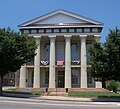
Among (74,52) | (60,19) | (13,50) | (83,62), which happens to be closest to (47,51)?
(74,52)

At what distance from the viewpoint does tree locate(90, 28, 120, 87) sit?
3070cm

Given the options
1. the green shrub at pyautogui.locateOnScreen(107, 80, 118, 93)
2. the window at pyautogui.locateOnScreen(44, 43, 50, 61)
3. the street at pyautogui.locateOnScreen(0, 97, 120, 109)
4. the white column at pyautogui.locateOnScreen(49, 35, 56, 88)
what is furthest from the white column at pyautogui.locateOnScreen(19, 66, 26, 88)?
the street at pyautogui.locateOnScreen(0, 97, 120, 109)

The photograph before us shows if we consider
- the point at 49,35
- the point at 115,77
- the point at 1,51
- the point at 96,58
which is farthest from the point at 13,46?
the point at 49,35

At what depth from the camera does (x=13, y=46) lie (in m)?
33.4

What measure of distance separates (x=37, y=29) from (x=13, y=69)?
74.8ft

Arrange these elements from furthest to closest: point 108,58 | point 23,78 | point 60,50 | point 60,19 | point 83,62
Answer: point 60,50 < point 60,19 < point 23,78 < point 83,62 < point 108,58

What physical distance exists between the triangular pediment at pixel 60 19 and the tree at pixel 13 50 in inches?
855

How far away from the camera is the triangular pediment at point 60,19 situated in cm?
5569

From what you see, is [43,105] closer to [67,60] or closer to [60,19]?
[67,60]

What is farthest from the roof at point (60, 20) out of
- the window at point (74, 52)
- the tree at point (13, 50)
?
the tree at point (13, 50)

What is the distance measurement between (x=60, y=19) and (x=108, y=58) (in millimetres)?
26973

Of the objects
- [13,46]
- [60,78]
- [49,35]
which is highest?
[49,35]

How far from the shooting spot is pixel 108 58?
1225 inches

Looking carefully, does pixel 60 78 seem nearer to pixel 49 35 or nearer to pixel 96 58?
pixel 49 35
